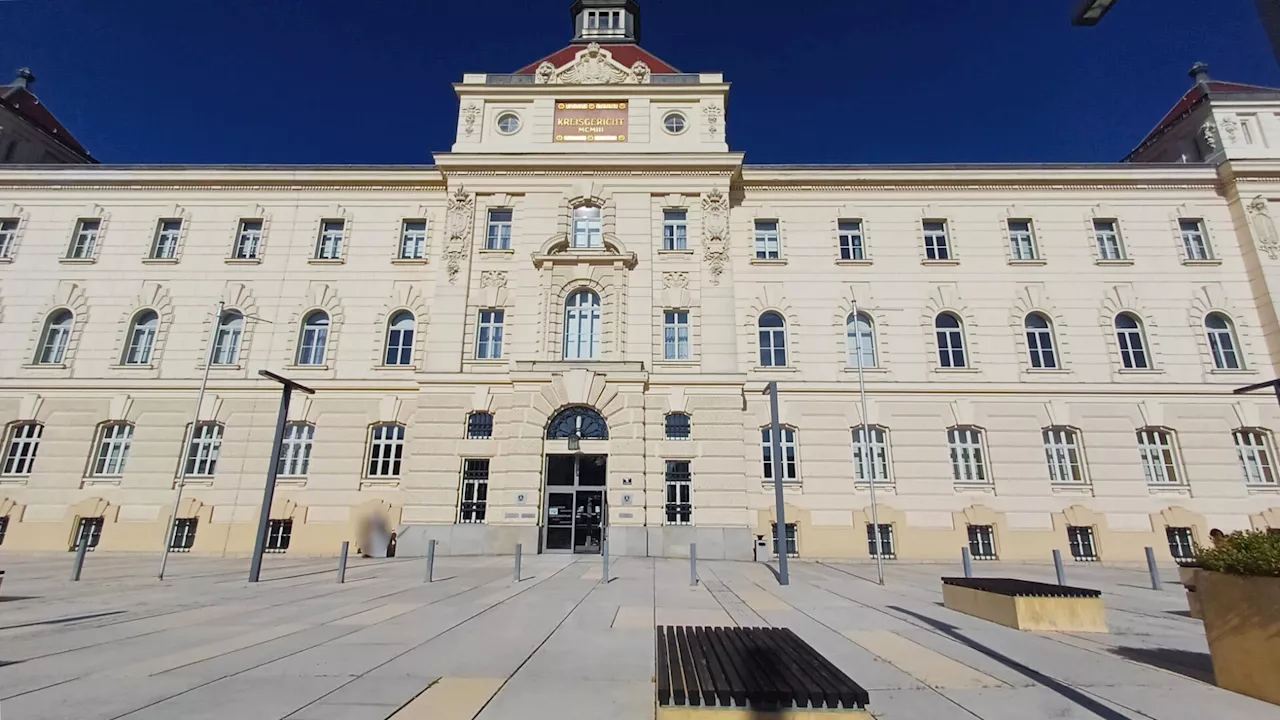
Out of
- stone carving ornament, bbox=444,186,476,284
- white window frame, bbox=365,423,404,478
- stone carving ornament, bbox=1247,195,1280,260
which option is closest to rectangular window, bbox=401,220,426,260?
stone carving ornament, bbox=444,186,476,284

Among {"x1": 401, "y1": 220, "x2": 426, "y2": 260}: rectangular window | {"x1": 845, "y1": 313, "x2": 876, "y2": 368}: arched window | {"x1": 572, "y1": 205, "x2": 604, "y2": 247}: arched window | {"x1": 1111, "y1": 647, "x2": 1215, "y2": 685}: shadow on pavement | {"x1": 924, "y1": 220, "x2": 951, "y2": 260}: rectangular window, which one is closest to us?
{"x1": 1111, "y1": 647, "x2": 1215, "y2": 685}: shadow on pavement

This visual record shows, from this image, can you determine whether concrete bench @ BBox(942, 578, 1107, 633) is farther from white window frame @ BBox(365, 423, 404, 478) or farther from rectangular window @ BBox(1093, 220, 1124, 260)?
rectangular window @ BBox(1093, 220, 1124, 260)

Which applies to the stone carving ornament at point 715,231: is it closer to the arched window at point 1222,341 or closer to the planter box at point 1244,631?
the planter box at point 1244,631

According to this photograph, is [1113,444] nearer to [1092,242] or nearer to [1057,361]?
[1057,361]

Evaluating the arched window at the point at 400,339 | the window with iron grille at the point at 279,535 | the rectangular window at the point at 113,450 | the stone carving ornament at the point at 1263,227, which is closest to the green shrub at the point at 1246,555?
the arched window at the point at 400,339

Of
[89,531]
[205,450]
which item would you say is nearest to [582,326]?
[205,450]

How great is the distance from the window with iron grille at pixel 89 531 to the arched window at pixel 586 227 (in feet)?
72.9

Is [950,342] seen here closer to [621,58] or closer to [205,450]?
[621,58]

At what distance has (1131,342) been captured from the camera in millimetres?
22641

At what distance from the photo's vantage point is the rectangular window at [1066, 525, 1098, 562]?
2039 centimetres

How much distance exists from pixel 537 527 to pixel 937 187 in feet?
75.9

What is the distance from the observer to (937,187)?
24656 millimetres

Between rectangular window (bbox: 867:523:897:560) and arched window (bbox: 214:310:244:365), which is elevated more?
arched window (bbox: 214:310:244:365)

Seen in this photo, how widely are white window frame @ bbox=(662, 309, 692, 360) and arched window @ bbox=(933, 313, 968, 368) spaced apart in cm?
1072
